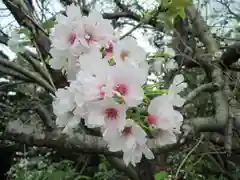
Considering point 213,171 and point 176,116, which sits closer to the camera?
point 176,116

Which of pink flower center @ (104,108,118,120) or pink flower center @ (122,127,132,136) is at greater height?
pink flower center @ (104,108,118,120)

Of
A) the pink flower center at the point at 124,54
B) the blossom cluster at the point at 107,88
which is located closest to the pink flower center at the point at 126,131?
the blossom cluster at the point at 107,88

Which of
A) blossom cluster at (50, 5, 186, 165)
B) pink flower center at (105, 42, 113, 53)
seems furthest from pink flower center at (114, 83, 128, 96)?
pink flower center at (105, 42, 113, 53)

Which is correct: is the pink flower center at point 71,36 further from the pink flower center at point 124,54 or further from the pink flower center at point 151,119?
the pink flower center at point 151,119

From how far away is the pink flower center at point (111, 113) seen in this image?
1.99 ft

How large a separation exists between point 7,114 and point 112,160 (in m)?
0.68

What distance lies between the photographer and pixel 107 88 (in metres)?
0.60

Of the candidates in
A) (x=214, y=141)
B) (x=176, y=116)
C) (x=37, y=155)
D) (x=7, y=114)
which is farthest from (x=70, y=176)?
(x=176, y=116)

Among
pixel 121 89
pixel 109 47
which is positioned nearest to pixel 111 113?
pixel 121 89

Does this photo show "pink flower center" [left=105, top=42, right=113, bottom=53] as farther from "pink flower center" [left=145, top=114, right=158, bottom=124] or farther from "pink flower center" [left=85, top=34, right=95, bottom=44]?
"pink flower center" [left=145, top=114, right=158, bottom=124]

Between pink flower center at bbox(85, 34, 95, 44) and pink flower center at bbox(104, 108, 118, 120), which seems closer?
pink flower center at bbox(104, 108, 118, 120)

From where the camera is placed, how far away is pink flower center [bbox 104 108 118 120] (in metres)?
0.61

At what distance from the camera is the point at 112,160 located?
6.56 ft

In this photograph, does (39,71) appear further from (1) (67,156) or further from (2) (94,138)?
(1) (67,156)
